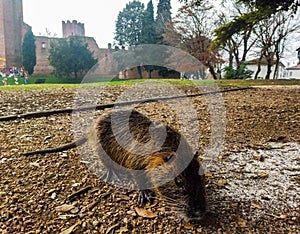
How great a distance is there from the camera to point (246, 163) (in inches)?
91.8

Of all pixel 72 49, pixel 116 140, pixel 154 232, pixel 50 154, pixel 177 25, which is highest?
pixel 177 25

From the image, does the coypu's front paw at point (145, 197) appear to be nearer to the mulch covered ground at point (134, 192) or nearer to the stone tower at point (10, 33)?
the mulch covered ground at point (134, 192)

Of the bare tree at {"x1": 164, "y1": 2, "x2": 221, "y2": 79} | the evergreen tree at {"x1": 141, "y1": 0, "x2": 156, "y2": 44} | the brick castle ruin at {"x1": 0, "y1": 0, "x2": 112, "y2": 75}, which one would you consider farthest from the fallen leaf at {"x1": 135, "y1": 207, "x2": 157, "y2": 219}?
the brick castle ruin at {"x1": 0, "y1": 0, "x2": 112, "y2": 75}

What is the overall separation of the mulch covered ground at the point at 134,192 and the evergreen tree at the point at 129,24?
25056mm

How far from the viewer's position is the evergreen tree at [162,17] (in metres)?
23.8

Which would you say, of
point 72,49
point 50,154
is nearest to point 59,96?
point 50,154

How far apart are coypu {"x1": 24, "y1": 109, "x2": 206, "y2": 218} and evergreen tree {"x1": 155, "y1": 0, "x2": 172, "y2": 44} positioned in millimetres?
22171

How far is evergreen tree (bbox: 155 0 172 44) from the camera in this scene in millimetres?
23750

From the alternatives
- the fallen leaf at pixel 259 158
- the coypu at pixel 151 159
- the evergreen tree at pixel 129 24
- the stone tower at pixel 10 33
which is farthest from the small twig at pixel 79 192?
the evergreen tree at pixel 129 24

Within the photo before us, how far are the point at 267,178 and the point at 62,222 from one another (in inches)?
60.5

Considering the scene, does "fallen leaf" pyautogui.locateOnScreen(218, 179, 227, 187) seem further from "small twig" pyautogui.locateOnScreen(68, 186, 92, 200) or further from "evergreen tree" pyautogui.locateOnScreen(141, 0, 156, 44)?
"evergreen tree" pyautogui.locateOnScreen(141, 0, 156, 44)

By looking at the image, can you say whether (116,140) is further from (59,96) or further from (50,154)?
(59,96)

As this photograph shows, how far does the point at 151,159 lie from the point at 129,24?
2801 centimetres

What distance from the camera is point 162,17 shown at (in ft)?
80.6
